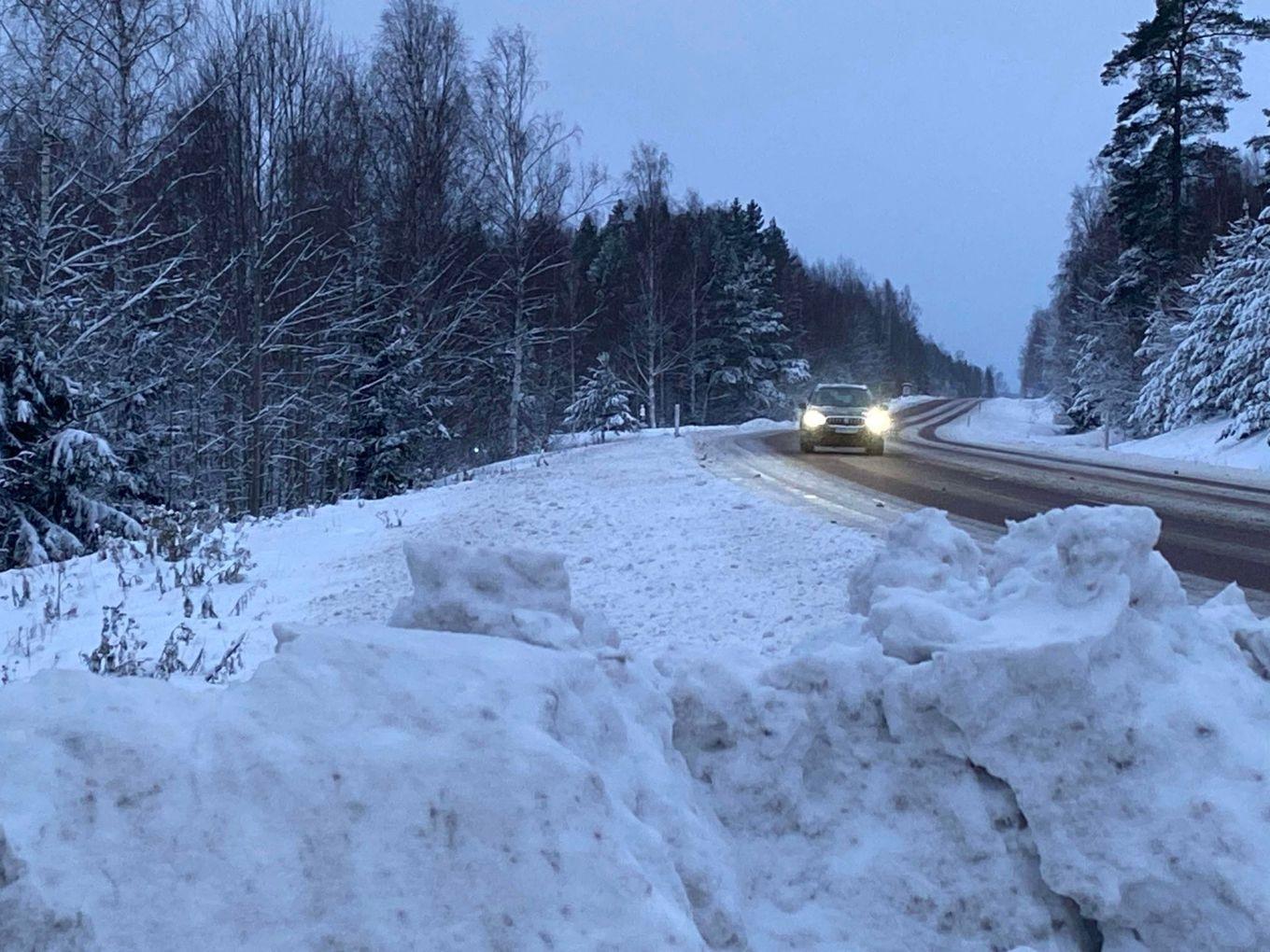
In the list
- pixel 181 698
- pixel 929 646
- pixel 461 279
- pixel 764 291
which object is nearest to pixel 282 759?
pixel 181 698

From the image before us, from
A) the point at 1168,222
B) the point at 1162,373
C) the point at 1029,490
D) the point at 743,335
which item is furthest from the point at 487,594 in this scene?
the point at 743,335

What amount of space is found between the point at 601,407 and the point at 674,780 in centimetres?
3204

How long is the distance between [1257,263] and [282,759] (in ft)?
90.8

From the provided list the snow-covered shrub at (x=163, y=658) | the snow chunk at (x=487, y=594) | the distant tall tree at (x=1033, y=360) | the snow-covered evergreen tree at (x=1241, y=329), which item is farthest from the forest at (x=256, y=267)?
the distant tall tree at (x=1033, y=360)

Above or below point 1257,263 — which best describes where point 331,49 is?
above

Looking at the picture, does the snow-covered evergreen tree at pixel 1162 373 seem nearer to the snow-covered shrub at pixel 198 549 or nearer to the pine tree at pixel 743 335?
the pine tree at pixel 743 335

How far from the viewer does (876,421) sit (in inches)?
824

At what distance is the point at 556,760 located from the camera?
209 centimetres

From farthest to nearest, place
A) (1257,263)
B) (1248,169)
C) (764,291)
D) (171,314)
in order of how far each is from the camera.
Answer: (1248,169) → (764,291) → (1257,263) → (171,314)

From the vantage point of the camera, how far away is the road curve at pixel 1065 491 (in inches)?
343

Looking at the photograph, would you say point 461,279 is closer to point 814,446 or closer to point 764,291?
point 814,446

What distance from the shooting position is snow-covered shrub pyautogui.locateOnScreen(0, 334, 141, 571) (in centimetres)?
984

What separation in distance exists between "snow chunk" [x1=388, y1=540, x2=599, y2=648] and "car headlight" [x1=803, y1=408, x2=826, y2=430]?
59.7 feet

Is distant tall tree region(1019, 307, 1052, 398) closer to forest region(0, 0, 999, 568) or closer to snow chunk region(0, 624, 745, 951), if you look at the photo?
forest region(0, 0, 999, 568)
